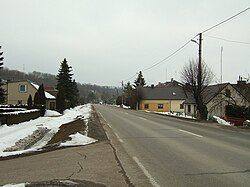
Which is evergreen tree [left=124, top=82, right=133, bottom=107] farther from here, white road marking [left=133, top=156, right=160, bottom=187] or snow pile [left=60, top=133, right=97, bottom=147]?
white road marking [left=133, top=156, right=160, bottom=187]

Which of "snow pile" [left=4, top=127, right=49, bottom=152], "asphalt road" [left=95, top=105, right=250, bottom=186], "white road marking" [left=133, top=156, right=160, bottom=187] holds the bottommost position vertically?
"snow pile" [left=4, top=127, right=49, bottom=152]

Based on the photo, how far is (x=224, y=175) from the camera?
8586mm

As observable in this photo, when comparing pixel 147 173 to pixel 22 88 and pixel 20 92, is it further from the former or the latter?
pixel 20 92

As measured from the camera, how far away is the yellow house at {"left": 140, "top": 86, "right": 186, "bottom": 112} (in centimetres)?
9838

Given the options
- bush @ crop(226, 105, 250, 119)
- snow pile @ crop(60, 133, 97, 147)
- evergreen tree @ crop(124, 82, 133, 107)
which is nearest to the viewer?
snow pile @ crop(60, 133, 97, 147)

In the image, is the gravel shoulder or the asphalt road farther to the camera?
the gravel shoulder

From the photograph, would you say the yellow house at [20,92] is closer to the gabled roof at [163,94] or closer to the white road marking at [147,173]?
the gabled roof at [163,94]

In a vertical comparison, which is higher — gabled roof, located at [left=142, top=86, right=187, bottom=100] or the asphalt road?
gabled roof, located at [left=142, top=86, right=187, bottom=100]

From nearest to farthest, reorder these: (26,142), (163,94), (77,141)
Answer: (77,141) → (26,142) → (163,94)

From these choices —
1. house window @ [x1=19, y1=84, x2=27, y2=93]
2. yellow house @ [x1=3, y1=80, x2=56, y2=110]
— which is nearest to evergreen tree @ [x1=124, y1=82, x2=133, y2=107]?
yellow house @ [x1=3, y1=80, x2=56, y2=110]

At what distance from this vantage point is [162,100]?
99.9m

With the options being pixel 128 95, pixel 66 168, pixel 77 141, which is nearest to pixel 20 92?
pixel 128 95

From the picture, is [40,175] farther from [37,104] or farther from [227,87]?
[227,87]

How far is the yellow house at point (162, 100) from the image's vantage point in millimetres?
98375
